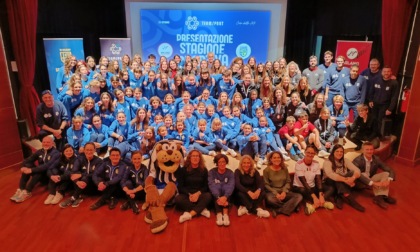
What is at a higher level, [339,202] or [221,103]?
[221,103]

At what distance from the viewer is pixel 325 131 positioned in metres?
5.27

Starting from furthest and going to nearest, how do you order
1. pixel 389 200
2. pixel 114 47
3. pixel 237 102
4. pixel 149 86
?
1. pixel 114 47
2. pixel 149 86
3. pixel 237 102
4. pixel 389 200

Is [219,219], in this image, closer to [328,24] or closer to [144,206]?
[144,206]

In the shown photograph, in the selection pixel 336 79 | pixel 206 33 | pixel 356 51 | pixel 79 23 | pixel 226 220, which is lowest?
pixel 226 220

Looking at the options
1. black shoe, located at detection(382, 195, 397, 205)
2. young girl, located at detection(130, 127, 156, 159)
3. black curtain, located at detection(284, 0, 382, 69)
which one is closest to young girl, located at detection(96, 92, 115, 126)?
young girl, located at detection(130, 127, 156, 159)

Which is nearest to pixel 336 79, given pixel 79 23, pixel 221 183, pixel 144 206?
pixel 221 183

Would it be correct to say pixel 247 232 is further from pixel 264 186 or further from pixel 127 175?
pixel 127 175

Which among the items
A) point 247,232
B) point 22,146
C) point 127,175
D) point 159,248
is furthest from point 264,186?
point 22,146

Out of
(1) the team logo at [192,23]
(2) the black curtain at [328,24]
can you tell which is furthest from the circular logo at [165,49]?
(2) the black curtain at [328,24]

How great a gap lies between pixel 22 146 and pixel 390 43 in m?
6.51

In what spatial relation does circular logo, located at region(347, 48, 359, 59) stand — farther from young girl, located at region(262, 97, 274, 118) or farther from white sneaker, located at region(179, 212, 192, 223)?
white sneaker, located at region(179, 212, 192, 223)

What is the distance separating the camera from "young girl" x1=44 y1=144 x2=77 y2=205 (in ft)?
14.1

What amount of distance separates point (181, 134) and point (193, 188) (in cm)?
135

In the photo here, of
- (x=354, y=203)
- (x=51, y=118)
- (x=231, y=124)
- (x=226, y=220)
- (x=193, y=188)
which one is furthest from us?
(x=231, y=124)
